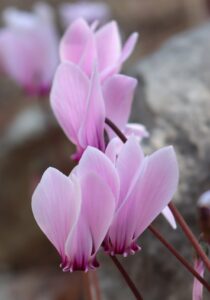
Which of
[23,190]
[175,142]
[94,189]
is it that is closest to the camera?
[94,189]

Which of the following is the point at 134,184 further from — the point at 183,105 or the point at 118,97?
the point at 183,105

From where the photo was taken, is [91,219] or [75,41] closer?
[91,219]

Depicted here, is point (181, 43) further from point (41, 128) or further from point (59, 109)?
point (41, 128)

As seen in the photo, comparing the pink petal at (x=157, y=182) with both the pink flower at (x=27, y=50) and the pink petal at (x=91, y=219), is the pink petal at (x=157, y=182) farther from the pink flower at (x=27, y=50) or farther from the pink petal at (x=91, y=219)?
the pink flower at (x=27, y=50)

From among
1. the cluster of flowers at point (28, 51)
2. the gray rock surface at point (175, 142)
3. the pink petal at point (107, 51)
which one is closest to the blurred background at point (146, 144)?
the gray rock surface at point (175, 142)

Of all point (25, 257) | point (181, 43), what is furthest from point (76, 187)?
point (25, 257)

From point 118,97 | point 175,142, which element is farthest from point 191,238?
point 175,142
